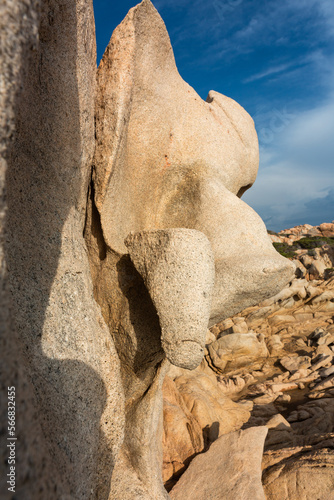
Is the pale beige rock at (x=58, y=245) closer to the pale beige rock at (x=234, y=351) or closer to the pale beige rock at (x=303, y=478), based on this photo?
the pale beige rock at (x=303, y=478)

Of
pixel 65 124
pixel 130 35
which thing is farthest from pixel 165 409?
pixel 130 35

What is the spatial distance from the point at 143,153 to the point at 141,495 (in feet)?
6.63

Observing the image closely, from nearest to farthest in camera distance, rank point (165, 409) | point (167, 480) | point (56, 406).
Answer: point (56, 406) → point (167, 480) → point (165, 409)

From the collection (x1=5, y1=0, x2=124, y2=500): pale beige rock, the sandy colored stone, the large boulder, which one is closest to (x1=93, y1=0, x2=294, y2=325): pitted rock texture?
the large boulder

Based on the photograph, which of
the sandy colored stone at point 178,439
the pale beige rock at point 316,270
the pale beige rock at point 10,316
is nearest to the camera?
the pale beige rock at point 10,316

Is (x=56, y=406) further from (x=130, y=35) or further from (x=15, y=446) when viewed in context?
(x=130, y=35)

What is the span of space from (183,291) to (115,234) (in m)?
0.53

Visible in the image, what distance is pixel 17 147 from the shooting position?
1.27m

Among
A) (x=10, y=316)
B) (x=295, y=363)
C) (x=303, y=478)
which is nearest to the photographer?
(x=10, y=316)

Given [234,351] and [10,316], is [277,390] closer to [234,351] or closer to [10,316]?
[234,351]

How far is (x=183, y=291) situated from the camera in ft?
5.27

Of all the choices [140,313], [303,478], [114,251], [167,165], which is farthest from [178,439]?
[167,165]

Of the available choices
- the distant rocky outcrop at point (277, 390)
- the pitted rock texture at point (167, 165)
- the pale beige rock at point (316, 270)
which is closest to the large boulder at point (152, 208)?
the pitted rock texture at point (167, 165)

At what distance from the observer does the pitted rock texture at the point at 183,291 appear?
160 cm
